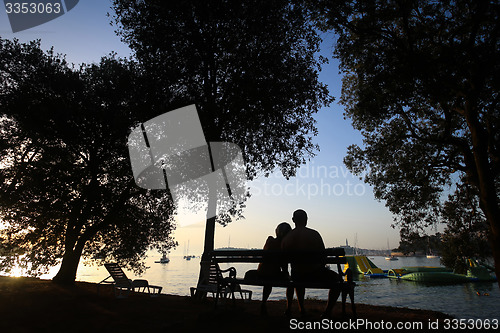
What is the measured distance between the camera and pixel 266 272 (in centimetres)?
724

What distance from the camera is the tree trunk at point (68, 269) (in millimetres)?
15902

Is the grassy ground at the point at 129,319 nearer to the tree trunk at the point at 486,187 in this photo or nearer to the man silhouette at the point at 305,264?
the man silhouette at the point at 305,264

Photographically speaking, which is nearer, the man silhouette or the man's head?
the man silhouette

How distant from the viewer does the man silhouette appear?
6.28m

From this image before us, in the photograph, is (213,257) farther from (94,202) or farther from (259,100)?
(94,202)

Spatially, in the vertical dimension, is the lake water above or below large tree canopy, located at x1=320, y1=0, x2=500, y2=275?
below

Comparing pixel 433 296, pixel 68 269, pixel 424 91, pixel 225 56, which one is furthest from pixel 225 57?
pixel 433 296

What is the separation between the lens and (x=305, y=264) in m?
6.47

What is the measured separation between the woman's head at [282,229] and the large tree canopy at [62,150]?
29.7 feet

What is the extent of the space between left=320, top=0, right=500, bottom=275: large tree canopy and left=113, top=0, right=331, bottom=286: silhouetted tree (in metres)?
2.28

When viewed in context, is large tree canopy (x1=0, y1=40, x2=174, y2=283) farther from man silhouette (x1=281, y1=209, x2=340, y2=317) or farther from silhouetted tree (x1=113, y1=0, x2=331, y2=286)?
man silhouette (x1=281, y1=209, x2=340, y2=317)

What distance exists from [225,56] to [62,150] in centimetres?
891

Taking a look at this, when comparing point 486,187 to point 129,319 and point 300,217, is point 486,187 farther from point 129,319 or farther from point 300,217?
point 129,319

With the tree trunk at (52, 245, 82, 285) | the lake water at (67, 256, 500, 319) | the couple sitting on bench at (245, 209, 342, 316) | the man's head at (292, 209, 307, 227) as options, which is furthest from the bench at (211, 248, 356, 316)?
the lake water at (67, 256, 500, 319)
